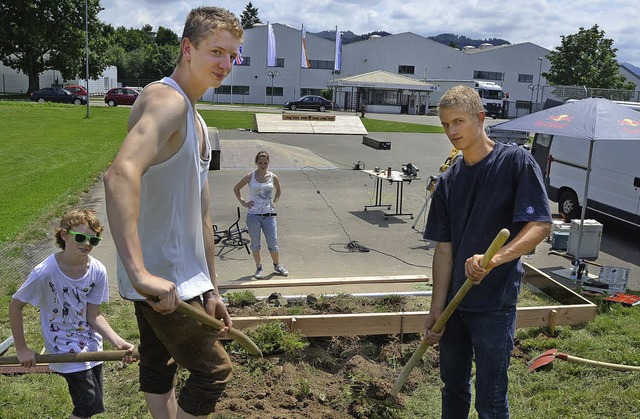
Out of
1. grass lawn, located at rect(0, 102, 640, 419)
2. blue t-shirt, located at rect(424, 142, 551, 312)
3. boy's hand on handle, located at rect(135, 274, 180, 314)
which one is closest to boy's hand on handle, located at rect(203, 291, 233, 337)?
boy's hand on handle, located at rect(135, 274, 180, 314)

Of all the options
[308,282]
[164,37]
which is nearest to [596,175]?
[308,282]

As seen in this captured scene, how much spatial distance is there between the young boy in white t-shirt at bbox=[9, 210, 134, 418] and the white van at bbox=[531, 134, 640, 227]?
996cm

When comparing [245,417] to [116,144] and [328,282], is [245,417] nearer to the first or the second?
[328,282]

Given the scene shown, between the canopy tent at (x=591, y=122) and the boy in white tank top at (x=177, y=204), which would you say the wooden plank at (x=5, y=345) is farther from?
the canopy tent at (x=591, y=122)

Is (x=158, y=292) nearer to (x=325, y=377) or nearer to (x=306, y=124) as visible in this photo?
(x=325, y=377)

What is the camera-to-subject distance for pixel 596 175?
459 inches

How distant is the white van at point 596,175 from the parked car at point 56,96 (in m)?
43.0

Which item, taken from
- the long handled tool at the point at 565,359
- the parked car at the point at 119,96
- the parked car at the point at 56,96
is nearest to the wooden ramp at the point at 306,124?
the parked car at the point at 119,96

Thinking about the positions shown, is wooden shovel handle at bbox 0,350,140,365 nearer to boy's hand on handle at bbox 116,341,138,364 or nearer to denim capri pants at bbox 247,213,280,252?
boy's hand on handle at bbox 116,341,138,364

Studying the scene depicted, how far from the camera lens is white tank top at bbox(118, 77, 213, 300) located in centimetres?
235

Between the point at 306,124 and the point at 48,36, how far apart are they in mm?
34090

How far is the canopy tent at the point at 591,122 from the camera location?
7.72 m

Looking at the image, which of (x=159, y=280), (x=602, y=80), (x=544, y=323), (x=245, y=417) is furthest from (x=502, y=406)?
(x=602, y=80)

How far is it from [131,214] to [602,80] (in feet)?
191
